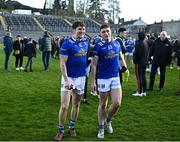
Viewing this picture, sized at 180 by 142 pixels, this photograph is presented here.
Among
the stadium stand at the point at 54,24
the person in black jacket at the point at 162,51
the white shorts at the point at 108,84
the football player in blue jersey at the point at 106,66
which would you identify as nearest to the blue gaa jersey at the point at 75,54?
the football player in blue jersey at the point at 106,66

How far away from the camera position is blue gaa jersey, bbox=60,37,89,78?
20.2ft

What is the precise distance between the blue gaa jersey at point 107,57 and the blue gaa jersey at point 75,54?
8.9 inches

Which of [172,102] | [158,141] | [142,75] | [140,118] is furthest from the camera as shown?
[142,75]

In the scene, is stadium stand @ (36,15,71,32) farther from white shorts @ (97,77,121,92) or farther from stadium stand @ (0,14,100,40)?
white shorts @ (97,77,121,92)

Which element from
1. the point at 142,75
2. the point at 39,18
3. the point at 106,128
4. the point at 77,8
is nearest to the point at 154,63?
the point at 142,75

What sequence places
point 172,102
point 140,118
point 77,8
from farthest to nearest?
point 77,8 < point 172,102 < point 140,118

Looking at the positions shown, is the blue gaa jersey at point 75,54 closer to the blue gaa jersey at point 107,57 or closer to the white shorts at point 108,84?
the blue gaa jersey at point 107,57

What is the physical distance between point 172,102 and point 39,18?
64429mm

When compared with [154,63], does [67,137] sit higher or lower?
lower

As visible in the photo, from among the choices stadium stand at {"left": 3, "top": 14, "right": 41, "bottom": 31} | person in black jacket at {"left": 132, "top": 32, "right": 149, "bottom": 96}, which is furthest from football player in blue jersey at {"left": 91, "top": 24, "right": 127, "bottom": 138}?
stadium stand at {"left": 3, "top": 14, "right": 41, "bottom": 31}

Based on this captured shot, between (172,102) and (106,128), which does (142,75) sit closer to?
(172,102)

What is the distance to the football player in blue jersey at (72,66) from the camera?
6156 mm

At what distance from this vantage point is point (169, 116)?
819 centimetres

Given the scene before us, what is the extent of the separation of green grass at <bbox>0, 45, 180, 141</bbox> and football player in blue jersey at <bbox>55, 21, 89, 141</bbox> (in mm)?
554
